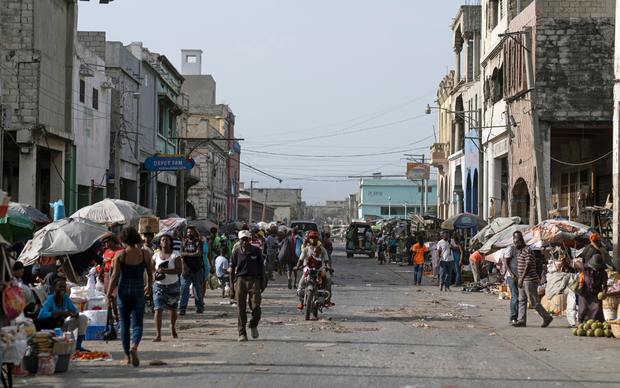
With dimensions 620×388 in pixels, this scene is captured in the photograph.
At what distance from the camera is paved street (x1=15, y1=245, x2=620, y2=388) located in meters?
8.28

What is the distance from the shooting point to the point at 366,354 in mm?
10070

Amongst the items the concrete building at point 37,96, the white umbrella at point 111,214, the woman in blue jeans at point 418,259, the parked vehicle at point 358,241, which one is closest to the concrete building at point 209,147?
the parked vehicle at point 358,241

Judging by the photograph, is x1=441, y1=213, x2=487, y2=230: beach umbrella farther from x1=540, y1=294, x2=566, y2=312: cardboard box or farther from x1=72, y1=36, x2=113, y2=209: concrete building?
x1=72, y1=36, x2=113, y2=209: concrete building

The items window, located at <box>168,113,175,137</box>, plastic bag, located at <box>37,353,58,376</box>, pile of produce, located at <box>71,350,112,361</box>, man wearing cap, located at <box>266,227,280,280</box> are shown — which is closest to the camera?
plastic bag, located at <box>37,353,58,376</box>

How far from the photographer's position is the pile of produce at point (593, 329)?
40.4 feet

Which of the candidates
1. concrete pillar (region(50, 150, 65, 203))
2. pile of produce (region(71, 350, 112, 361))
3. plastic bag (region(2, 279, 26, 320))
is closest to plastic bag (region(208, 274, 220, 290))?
pile of produce (region(71, 350, 112, 361))

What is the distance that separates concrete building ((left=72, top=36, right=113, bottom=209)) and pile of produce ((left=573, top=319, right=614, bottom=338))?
22133 mm

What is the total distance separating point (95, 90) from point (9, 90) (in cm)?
656

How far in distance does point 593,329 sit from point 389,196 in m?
104

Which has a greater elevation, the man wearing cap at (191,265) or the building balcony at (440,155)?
the building balcony at (440,155)

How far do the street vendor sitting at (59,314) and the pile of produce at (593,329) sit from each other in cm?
813

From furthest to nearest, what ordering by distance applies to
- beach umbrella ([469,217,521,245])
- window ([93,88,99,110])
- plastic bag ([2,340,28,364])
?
window ([93,88,99,110]) < beach umbrella ([469,217,521,245]) < plastic bag ([2,340,28,364])

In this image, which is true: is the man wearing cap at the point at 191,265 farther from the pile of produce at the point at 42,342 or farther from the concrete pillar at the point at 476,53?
the concrete pillar at the point at 476,53

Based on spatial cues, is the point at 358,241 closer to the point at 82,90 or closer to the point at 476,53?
the point at 476,53
